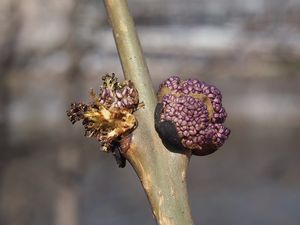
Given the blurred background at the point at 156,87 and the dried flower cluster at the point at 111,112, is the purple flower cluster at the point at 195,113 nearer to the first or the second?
the dried flower cluster at the point at 111,112

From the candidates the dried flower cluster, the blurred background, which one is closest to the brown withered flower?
the dried flower cluster

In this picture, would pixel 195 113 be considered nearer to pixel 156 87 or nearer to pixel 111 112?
pixel 111 112

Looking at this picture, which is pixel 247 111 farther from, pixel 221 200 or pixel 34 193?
pixel 34 193

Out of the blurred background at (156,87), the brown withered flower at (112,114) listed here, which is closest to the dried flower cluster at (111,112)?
the brown withered flower at (112,114)

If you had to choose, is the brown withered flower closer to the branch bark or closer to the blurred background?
the branch bark

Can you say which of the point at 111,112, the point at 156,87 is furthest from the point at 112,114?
the point at 156,87

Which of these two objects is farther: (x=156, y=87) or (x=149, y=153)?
(x=156, y=87)
